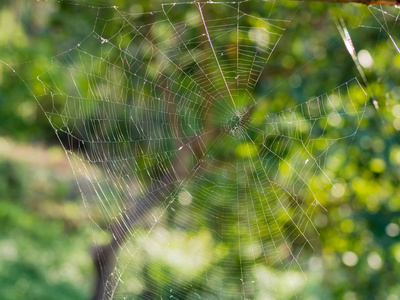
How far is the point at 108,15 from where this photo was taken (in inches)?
169

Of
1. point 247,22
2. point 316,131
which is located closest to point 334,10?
point 247,22

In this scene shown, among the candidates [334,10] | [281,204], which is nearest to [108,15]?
[334,10]

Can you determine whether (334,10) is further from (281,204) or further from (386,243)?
(386,243)

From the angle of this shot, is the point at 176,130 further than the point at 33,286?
No

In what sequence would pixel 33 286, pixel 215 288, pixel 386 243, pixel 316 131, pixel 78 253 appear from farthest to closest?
pixel 78 253
pixel 33 286
pixel 215 288
pixel 316 131
pixel 386 243

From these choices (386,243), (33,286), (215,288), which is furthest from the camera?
(33,286)

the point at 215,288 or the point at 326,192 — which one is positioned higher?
the point at 326,192

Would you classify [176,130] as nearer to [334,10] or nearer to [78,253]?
[334,10]

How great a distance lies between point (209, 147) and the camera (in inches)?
185

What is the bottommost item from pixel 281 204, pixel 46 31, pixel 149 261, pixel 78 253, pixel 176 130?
pixel 78 253

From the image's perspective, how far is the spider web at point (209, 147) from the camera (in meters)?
4.11

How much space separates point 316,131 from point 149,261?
2092mm

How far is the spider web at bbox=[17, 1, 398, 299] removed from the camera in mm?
4105

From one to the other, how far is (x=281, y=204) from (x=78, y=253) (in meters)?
7.93
